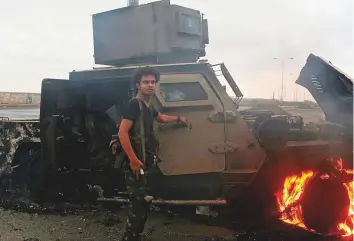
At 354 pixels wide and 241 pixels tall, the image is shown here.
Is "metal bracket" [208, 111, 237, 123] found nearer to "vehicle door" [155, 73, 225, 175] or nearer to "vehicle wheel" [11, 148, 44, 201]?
"vehicle door" [155, 73, 225, 175]

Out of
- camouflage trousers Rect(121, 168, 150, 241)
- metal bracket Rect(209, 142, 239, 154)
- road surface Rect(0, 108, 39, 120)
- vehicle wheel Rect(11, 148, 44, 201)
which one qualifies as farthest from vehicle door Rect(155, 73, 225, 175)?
road surface Rect(0, 108, 39, 120)

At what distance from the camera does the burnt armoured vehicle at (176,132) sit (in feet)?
14.6

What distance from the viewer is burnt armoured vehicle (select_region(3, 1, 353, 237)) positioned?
14.6ft

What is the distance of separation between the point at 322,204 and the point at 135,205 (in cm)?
188

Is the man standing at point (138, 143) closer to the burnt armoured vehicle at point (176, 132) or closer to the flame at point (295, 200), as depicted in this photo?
the burnt armoured vehicle at point (176, 132)

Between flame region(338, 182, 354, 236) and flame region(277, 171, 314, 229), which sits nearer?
flame region(338, 182, 354, 236)

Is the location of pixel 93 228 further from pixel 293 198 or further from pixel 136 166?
pixel 293 198

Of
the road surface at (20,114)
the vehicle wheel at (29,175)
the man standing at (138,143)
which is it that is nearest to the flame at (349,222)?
the man standing at (138,143)

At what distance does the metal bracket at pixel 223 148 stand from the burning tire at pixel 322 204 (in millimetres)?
713

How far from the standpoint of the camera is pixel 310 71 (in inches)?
196

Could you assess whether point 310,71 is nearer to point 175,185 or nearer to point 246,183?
point 246,183

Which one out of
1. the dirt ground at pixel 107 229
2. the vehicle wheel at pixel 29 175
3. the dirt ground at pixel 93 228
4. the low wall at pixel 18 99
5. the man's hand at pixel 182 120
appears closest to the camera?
the man's hand at pixel 182 120

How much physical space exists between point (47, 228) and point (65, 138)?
1.24m

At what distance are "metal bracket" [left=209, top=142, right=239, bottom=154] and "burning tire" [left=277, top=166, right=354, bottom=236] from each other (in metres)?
0.71
